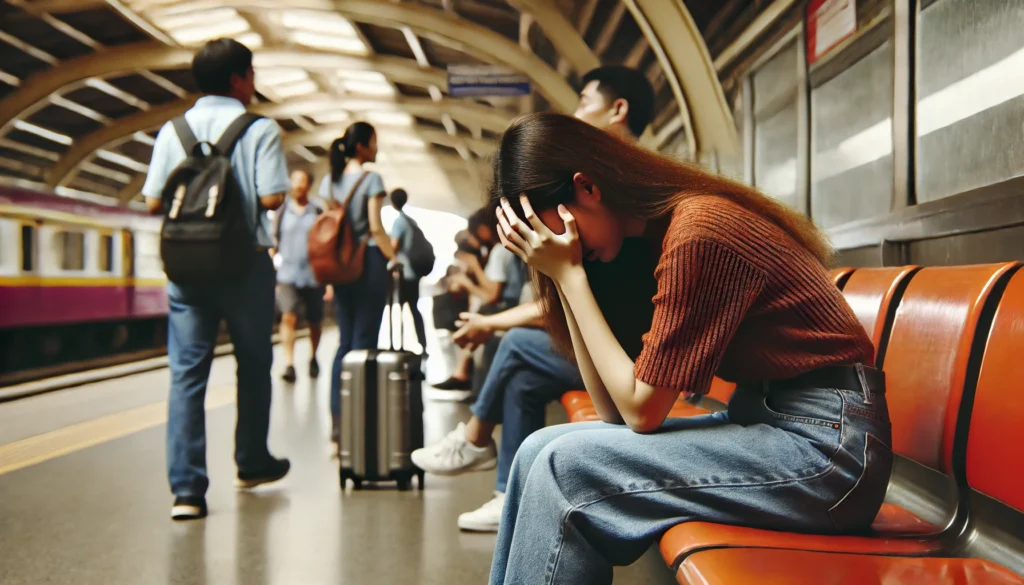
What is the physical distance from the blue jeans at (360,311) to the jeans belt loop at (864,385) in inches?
108

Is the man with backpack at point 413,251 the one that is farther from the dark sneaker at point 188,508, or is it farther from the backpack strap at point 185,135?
the dark sneaker at point 188,508

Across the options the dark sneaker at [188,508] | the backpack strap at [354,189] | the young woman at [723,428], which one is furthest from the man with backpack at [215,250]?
the young woman at [723,428]

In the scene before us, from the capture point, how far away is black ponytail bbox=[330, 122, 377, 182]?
3.84 metres

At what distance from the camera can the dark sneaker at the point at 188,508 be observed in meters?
2.68

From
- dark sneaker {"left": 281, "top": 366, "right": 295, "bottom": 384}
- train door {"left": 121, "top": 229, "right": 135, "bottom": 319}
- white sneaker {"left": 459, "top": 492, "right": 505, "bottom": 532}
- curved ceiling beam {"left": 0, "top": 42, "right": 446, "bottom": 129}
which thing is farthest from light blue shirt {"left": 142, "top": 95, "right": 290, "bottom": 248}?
train door {"left": 121, "top": 229, "right": 135, "bottom": 319}

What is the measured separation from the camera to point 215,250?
2.73m

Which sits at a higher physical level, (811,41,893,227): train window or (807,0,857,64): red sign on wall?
(807,0,857,64): red sign on wall

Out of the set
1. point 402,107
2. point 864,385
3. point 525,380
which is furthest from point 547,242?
point 402,107

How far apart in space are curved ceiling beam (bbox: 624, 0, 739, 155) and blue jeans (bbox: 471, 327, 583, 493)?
11.2 feet

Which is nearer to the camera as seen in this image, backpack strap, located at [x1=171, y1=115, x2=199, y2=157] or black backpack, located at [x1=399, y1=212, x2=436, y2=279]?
backpack strap, located at [x1=171, y1=115, x2=199, y2=157]

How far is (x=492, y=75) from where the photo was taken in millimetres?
8820

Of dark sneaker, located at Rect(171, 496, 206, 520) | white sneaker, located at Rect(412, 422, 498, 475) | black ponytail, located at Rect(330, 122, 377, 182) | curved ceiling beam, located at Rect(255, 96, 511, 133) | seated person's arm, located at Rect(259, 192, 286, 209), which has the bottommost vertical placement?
dark sneaker, located at Rect(171, 496, 206, 520)

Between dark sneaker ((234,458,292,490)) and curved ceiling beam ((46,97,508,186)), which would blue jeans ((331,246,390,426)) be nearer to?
dark sneaker ((234,458,292,490))

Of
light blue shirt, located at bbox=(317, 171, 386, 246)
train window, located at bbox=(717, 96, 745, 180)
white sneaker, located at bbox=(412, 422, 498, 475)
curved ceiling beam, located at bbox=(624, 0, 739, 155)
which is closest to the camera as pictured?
white sneaker, located at bbox=(412, 422, 498, 475)
